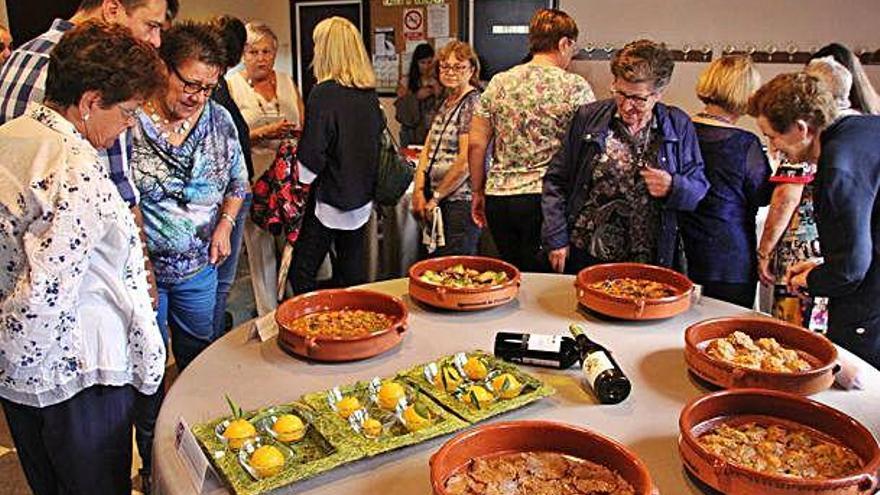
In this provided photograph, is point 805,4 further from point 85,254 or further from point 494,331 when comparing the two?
point 85,254

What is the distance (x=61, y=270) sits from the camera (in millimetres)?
1370

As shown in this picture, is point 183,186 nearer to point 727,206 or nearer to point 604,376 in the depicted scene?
point 604,376

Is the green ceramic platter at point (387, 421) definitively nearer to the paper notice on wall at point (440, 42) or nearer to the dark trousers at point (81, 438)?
the dark trousers at point (81, 438)

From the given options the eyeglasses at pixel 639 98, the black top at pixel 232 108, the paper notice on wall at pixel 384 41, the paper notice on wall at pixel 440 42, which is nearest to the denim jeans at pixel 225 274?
the black top at pixel 232 108

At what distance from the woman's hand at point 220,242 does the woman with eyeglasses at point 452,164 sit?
1.12 m

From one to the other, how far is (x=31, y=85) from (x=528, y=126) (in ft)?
5.18

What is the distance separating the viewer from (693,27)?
4355 millimetres

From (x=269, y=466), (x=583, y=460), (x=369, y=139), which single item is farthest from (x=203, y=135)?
(x=583, y=460)

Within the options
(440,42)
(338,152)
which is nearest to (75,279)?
(338,152)

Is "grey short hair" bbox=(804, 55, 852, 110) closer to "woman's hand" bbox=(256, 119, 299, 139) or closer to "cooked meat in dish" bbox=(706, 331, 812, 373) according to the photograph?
"cooked meat in dish" bbox=(706, 331, 812, 373)

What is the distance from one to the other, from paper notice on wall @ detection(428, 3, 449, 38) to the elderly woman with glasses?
3.23m

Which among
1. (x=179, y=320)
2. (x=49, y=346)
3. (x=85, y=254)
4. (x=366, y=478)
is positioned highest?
(x=85, y=254)

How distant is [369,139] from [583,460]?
6.88ft

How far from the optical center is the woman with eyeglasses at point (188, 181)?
2.10 metres
